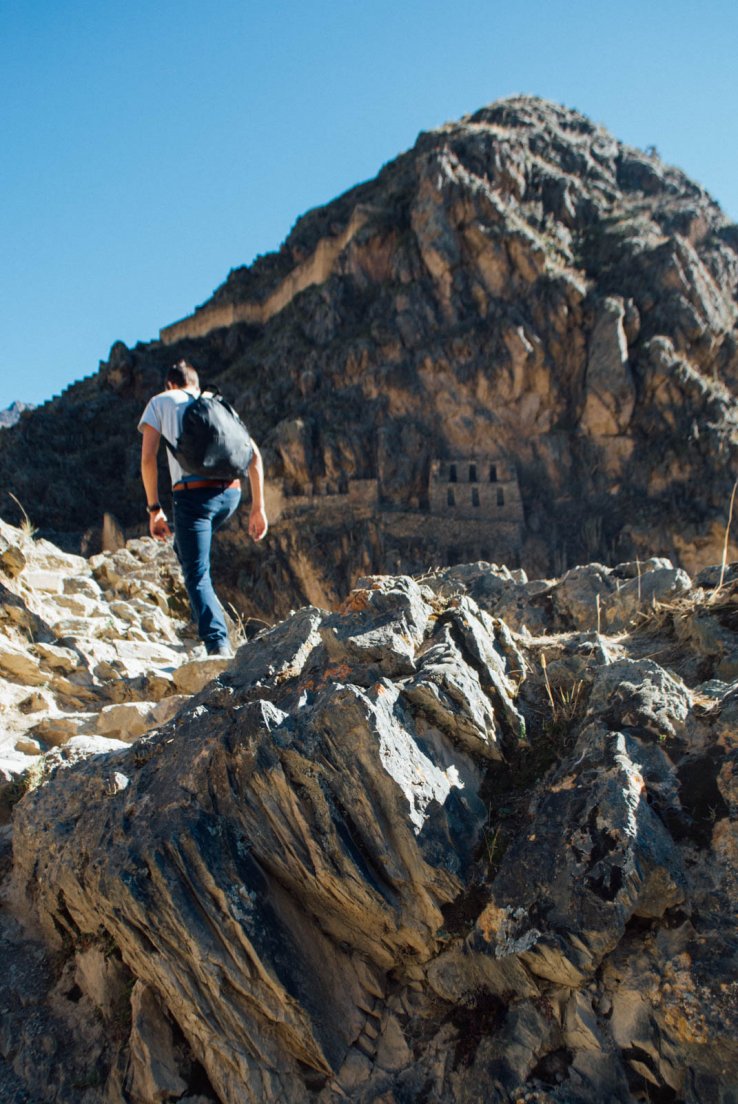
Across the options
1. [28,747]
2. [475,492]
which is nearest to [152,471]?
[28,747]

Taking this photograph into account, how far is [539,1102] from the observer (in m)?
2.58

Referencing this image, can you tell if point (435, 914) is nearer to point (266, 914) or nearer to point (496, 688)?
point (266, 914)

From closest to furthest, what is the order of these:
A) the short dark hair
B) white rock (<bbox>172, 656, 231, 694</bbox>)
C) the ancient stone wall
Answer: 1. the short dark hair
2. white rock (<bbox>172, 656, 231, 694</bbox>)
3. the ancient stone wall

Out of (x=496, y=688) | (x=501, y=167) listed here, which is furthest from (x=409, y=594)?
(x=501, y=167)

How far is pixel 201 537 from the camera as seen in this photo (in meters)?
5.69

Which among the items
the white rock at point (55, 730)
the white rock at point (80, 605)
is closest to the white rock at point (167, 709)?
the white rock at point (55, 730)

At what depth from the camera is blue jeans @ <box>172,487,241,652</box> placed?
5.59 metres

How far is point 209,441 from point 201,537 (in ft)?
2.82

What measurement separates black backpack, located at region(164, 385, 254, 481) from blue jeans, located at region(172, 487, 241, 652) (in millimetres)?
234

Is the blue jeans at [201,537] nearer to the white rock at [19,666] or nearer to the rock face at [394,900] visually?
the white rock at [19,666]

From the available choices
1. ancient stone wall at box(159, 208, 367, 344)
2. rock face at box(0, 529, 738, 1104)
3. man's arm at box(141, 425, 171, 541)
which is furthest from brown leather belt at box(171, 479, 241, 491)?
ancient stone wall at box(159, 208, 367, 344)

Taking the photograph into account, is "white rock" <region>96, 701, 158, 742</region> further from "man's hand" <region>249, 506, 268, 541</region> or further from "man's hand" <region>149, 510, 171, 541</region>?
"man's hand" <region>249, 506, 268, 541</region>

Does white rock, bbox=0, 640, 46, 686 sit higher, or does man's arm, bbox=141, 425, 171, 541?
man's arm, bbox=141, 425, 171, 541

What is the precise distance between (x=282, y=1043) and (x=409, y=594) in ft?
8.12
